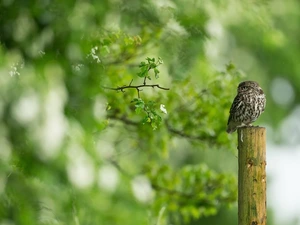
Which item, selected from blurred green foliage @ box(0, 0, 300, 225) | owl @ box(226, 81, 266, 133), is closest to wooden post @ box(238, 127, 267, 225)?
blurred green foliage @ box(0, 0, 300, 225)

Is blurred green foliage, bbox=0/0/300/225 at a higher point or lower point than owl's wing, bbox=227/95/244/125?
lower

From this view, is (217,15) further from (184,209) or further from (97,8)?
(184,209)

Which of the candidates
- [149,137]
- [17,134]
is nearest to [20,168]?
[17,134]

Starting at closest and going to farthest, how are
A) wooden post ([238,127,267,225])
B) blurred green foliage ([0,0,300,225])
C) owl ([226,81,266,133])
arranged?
blurred green foliage ([0,0,300,225])
wooden post ([238,127,267,225])
owl ([226,81,266,133])

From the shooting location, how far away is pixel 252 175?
3418 mm

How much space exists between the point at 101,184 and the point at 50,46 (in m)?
0.52

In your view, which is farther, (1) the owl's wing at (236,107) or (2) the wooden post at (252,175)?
(1) the owl's wing at (236,107)

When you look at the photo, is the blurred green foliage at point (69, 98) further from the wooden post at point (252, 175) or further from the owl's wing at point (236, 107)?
the owl's wing at point (236, 107)

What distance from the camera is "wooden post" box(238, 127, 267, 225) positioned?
3.38 m

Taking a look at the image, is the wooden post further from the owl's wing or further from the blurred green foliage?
the owl's wing

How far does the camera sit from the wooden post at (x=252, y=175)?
338 cm

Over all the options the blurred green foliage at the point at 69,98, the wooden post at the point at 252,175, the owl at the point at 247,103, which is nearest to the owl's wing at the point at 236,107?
the owl at the point at 247,103

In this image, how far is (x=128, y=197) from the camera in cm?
204

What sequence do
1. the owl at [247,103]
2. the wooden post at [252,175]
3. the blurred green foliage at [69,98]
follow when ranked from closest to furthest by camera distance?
the blurred green foliage at [69,98]
the wooden post at [252,175]
the owl at [247,103]
